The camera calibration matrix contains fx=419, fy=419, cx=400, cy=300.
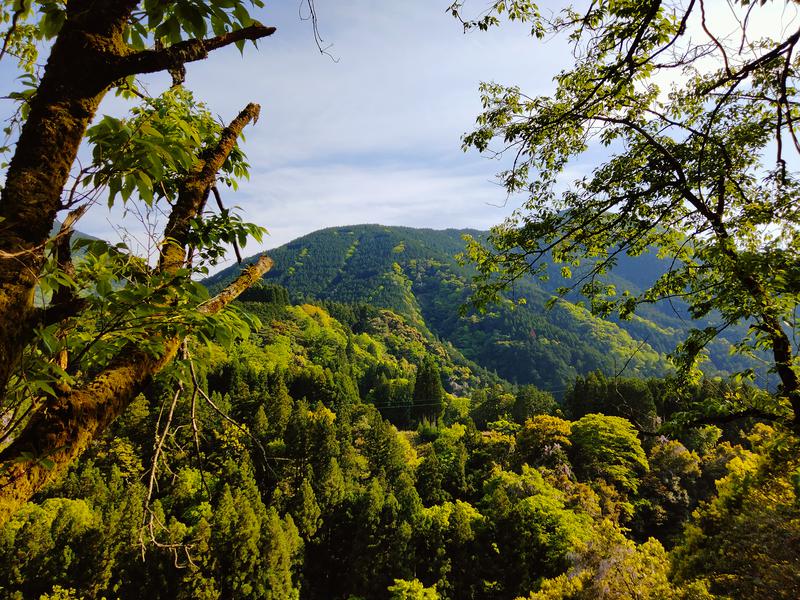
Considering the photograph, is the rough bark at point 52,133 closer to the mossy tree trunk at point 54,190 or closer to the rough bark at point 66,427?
the mossy tree trunk at point 54,190

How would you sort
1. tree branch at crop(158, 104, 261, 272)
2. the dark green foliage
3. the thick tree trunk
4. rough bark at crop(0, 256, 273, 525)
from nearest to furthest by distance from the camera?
the thick tree trunk < rough bark at crop(0, 256, 273, 525) < tree branch at crop(158, 104, 261, 272) < the dark green foliage

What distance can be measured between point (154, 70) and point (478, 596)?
89.4 ft

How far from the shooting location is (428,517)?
81.1ft

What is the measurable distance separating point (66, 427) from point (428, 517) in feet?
86.9

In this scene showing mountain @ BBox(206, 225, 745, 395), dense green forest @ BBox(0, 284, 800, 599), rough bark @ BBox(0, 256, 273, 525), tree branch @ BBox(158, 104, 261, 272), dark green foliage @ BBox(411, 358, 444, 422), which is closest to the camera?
rough bark @ BBox(0, 256, 273, 525)

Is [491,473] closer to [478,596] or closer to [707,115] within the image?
[478,596]

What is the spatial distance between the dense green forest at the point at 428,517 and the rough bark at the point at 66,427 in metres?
9.23

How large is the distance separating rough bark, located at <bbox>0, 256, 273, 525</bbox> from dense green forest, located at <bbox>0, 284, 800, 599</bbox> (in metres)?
9.23

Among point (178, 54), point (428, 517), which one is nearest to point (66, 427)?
point (178, 54)

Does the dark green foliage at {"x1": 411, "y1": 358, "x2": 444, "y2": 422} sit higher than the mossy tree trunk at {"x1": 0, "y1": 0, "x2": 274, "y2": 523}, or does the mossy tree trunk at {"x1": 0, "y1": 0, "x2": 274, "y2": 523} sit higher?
the mossy tree trunk at {"x1": 0, "y1": 0, "x2": 274, "y2": 523}

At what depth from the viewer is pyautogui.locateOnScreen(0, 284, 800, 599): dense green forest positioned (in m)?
11.8

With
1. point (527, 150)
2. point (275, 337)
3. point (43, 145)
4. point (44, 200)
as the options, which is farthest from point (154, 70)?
point (275, 337)

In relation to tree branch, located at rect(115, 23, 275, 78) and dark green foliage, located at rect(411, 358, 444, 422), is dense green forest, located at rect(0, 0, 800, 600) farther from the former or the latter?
dark green foliage, located at rect(411, 358, 444, 422)

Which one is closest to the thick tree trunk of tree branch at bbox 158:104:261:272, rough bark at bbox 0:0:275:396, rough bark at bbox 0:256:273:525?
rough bark at bbox 0:0:275:396
